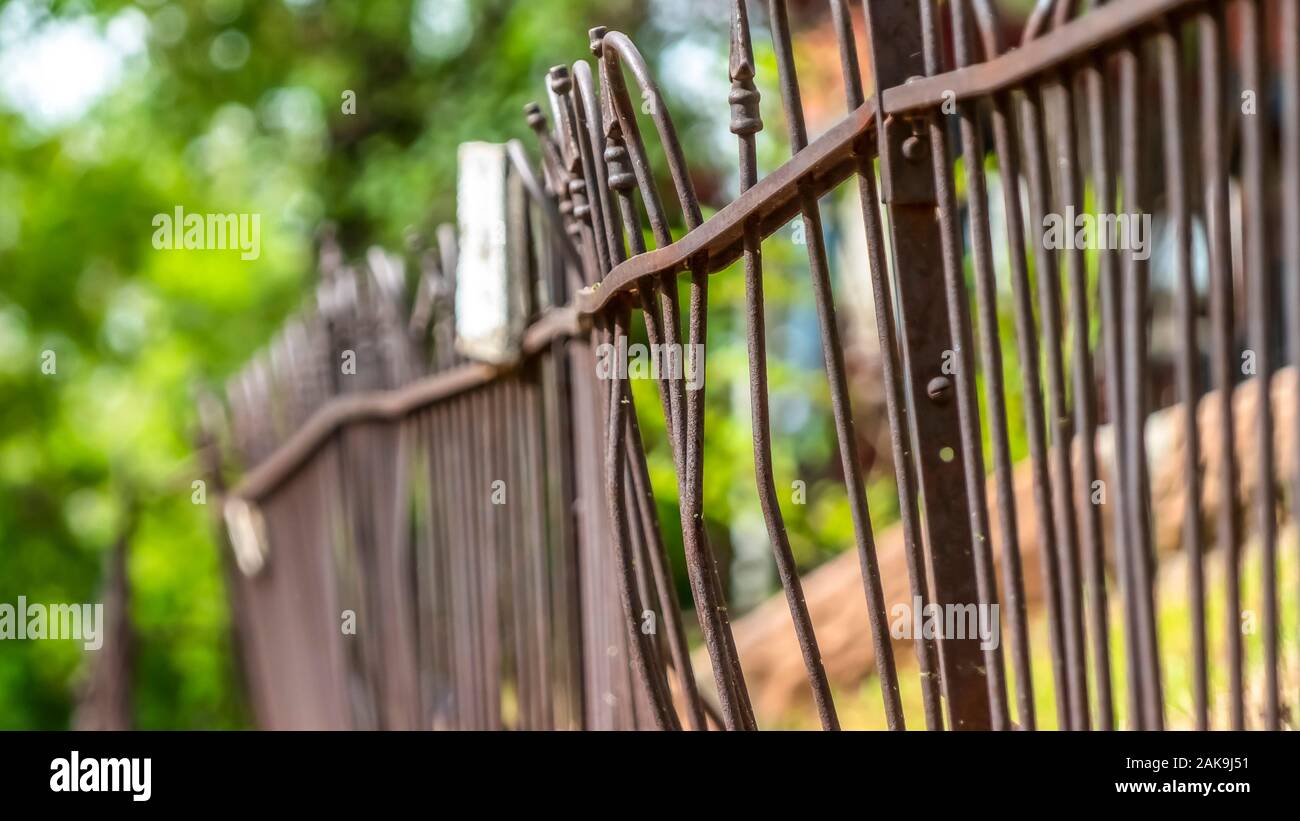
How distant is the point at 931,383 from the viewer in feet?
5.34

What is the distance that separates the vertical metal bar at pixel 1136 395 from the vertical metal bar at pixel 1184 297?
4 cm

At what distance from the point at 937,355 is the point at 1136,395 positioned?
33 centimetres

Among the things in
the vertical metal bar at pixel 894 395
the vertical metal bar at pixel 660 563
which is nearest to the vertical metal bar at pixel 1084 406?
the vertical metal bar at pixel 894 395

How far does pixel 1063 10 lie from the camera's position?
4.44 feet

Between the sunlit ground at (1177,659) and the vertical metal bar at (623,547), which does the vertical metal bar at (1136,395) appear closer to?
the vertical metal bar at (623,547)

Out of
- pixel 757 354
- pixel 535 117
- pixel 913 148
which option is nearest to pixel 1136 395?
pixel 913 148

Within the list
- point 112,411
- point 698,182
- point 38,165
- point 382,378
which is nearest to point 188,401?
point 112,411

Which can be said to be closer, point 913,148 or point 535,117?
point 913,148

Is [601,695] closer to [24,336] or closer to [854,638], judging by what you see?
[854,638]

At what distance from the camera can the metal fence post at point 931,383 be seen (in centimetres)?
161

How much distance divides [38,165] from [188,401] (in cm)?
217

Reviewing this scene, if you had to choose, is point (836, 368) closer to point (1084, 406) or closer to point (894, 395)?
point (894, 395)

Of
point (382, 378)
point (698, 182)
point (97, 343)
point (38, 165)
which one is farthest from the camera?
point (97, 343)

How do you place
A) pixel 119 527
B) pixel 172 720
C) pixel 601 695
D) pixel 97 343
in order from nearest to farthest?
1. pixel 601 695
2. pixel 119 527
3. pixel 172 720
4. pixel 97 343
